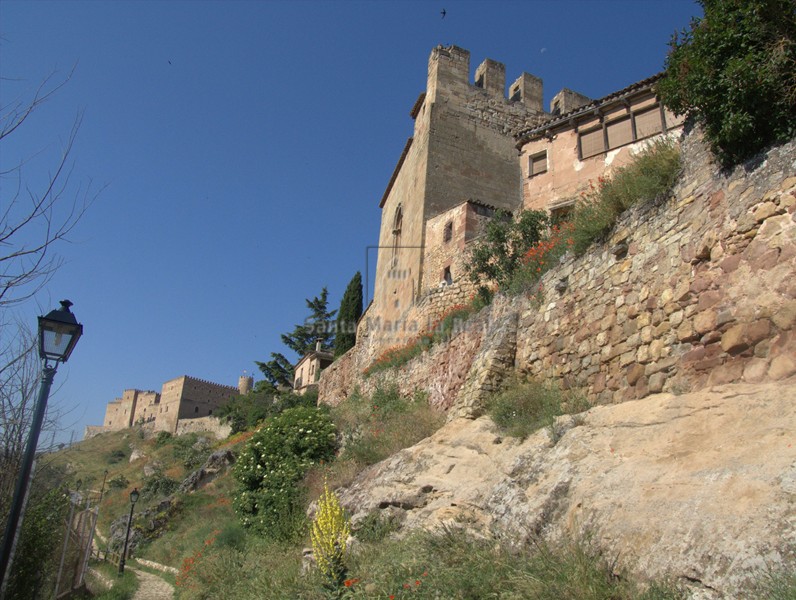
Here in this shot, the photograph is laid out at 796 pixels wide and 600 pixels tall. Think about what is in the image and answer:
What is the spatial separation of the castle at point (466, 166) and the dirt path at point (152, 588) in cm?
1023

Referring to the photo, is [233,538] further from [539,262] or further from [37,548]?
[539,262]

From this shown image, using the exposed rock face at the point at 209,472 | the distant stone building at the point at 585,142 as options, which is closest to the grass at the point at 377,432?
the distant stone building at the point at 585,142

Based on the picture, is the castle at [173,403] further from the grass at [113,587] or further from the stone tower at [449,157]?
the grass at [113,587]

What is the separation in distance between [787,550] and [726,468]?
0.96m

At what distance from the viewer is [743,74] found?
5914 mm

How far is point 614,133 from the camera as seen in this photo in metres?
15.7

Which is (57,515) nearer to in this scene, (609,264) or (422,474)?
(422,474)

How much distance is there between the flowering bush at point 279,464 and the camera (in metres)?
11.5

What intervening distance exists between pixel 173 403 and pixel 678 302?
7509 cm

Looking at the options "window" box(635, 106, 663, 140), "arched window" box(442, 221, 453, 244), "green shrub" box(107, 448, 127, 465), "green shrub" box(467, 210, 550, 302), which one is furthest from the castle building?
"green shrub" box(107, 448, 127, 465)

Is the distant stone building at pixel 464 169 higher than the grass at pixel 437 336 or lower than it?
higher

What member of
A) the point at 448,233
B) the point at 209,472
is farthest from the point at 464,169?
the point at 209,472

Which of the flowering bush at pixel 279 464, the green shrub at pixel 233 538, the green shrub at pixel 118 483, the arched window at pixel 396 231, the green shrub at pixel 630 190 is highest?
the arched window at pixel 396 231

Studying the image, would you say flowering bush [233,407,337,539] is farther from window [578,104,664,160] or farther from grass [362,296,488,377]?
window [578,104,664,160]
